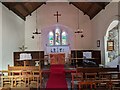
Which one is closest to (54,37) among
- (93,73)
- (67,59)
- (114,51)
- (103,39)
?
(67,59)

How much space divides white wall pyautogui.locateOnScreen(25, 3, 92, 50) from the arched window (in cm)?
97

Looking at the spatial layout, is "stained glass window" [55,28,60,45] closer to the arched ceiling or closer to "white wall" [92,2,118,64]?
the arched ceiling

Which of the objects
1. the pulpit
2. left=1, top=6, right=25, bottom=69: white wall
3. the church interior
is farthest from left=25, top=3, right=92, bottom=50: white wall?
left=1, top=6, right=25, bottom=69: white wall

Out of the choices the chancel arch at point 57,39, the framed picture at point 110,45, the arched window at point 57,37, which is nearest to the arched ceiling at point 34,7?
the framed picture at point 110,45

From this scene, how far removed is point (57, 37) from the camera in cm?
1648

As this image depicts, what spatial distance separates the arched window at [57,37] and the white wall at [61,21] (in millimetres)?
968

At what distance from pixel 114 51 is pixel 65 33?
6.37 meters

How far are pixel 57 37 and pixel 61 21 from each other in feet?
4.50

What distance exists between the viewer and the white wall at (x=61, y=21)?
612 inches

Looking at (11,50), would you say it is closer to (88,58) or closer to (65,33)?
(88,58)

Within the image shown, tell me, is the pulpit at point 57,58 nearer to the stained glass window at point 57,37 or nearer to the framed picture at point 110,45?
the stained glass window at point 57,37

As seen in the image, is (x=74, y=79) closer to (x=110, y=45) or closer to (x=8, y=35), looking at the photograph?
(x=110, y=45)

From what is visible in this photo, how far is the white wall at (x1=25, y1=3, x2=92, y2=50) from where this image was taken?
51.0ft

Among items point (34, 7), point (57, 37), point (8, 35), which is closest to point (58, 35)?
point (57, 37)
